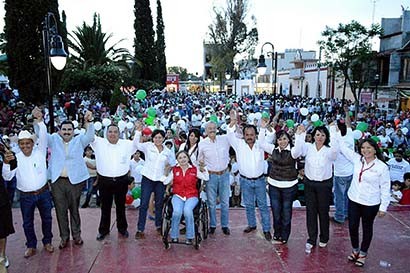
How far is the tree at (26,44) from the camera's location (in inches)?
505

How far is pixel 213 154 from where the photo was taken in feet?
14.8

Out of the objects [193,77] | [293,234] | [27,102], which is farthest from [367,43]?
[193,77]

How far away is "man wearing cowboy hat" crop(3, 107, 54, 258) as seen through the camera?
385cm

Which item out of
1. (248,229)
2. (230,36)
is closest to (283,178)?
(248,229)

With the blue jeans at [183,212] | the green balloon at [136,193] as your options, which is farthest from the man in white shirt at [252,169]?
the green balloon at [136,193]

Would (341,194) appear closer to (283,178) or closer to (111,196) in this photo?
(283,178)

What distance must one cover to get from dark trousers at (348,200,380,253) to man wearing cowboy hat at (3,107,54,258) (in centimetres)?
334

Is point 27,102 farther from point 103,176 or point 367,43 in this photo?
point 367,43

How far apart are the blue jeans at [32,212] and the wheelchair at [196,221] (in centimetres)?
131

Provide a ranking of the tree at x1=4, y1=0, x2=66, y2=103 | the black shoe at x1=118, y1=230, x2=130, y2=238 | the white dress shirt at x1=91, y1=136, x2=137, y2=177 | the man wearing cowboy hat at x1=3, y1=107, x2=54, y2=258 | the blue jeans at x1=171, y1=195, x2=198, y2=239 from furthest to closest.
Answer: the tree at x1=4, y1=0, x2=66, y2=103 < the black shoe at x1=118, y1=230, x2=130, y2=238 < the white dress shirt at x1=91, y1=136, x2=137, y2=177 < the blue jeans at x1=171, y1=195, x2=198, y2=239 < the man wearing cowboy hat at x1=3, y1=107, x2=54, y2=258

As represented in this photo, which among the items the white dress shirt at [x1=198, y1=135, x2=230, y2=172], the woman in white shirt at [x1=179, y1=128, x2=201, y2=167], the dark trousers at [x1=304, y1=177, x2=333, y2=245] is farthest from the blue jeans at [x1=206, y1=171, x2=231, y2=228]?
the dark trousers at [x1=304, y1=177, x2=333, y2=245]

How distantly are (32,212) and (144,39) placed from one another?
87.7 feet

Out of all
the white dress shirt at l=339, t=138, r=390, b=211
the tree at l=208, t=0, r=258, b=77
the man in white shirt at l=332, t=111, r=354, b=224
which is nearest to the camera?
the white dress shirt at l=339, t=138, r=390, b=211

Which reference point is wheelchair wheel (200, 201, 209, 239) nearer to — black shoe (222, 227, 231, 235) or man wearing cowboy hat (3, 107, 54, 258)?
black shoe (222, 227, 231, 235)
